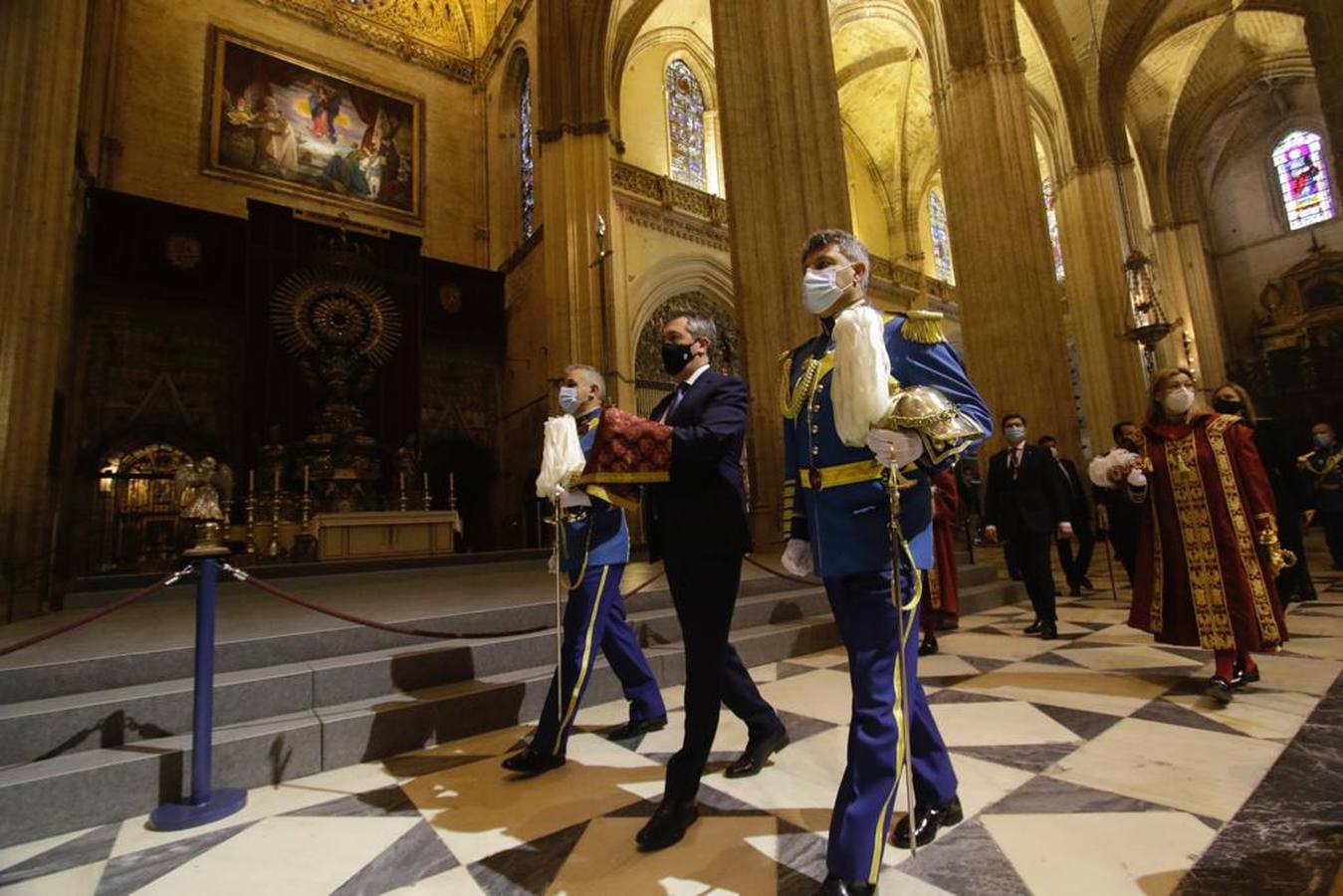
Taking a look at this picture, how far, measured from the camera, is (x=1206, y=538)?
3025 millimetres

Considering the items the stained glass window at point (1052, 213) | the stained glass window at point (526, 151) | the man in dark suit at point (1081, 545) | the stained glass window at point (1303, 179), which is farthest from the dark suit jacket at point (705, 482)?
the stained glass window at point (1303, 179)

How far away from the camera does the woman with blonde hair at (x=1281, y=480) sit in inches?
159

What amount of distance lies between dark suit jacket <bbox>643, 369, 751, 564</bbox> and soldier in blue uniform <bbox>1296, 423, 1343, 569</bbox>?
7.90m

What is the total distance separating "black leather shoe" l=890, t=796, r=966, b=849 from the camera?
167 cm

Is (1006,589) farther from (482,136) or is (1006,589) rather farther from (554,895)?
(482,136)

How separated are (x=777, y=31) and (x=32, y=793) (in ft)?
27.2

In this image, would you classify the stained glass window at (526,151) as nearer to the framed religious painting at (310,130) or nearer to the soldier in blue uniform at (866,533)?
the framed religious painting at (310,130)

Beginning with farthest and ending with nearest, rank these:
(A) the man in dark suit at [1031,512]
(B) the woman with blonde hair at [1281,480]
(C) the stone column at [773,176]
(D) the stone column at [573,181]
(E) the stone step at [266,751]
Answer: (D) the stone column at [573,181] < (C) the stone column at [773,176] < (A) the man in dark suit at [1031,512] < (B) the woman with blonde hair at [1281,480] < (E) the stone step at [266,751]

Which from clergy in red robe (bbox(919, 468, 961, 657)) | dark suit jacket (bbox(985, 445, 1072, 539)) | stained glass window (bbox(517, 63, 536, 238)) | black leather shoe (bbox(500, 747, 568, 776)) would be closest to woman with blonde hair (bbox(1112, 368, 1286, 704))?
clergy in red robe (bbox(919, 468, 961, 657))

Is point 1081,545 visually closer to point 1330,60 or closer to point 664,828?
point 1330,60

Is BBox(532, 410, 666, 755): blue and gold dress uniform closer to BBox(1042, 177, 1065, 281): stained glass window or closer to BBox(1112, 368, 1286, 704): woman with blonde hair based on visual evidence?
BBox(1112, 368, 1286, 704): woman with blonde hair

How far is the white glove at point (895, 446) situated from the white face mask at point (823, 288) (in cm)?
41

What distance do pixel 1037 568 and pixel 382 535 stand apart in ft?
25.6

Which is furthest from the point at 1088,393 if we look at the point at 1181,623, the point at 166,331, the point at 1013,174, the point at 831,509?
the point at 166,331
